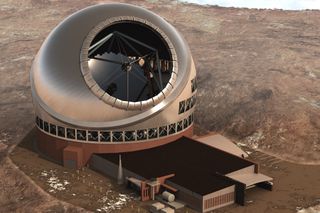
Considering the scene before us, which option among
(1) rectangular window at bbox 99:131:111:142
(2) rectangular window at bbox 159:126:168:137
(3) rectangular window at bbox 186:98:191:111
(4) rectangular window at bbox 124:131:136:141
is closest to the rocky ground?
(1) rectangular window at bbox 99:131:111:142

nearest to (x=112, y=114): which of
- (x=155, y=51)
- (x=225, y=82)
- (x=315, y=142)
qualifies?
(x=155, y=51)

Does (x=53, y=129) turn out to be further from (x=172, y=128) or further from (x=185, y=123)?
(x=185, y=123)

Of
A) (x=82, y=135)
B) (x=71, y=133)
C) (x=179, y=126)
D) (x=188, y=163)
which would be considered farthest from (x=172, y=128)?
(x=71, y=133)

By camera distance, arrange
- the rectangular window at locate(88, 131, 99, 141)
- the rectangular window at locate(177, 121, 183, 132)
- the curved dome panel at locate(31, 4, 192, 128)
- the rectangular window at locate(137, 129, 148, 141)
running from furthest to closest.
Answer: the rectangular window at locate(177, 121, 183, 132) < the rectangular window at locate(137, 129, 148, 141) < the rectangular window at locate(88, 131, 99, 141) < the curved dome panel at locate(31, 4, 192, 128)

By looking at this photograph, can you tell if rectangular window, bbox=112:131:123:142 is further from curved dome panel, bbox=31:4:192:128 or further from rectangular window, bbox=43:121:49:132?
rectangular window, bbox=43:121:49:132

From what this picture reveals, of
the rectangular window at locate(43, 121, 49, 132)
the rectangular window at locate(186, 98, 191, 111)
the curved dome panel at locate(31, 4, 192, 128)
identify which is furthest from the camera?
the rectangular window at locate(186, 98, 191, 111)

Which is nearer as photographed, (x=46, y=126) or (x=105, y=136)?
(x=105, y=136)

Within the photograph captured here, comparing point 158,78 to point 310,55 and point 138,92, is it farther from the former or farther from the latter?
point 310,55

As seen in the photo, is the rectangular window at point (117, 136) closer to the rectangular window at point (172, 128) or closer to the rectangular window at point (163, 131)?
the rectangular window at point (163, 131)
